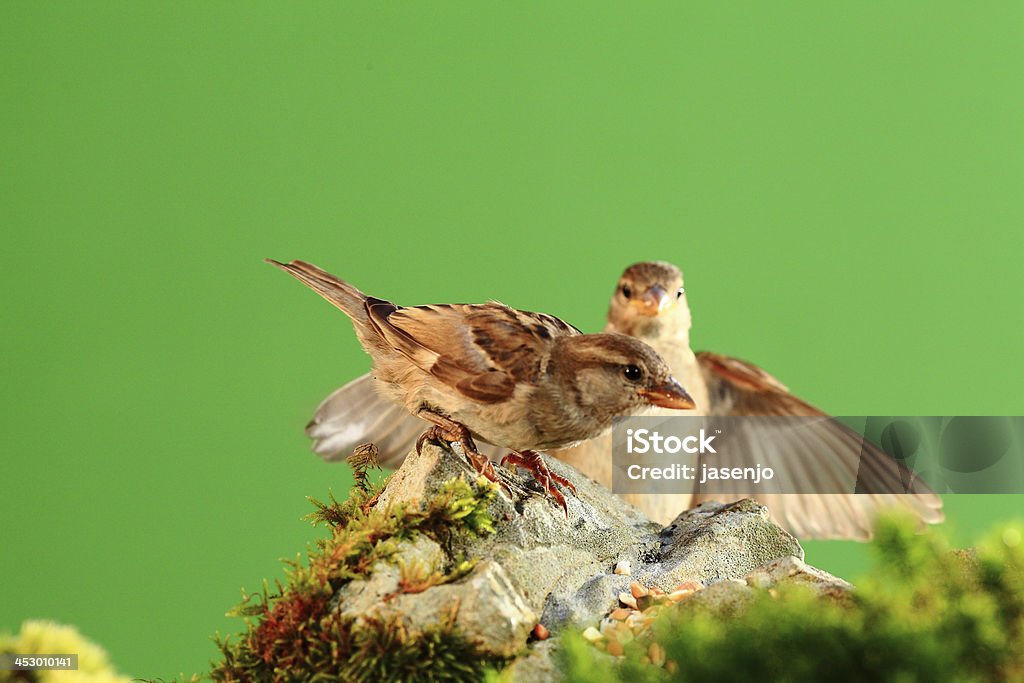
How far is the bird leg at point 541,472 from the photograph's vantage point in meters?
2.99

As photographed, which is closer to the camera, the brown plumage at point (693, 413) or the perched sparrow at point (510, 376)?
the perched sparrow at point (510, 376)

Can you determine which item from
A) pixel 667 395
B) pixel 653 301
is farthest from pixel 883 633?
pixel 653 301

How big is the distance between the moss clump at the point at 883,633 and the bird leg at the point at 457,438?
0.87 metres

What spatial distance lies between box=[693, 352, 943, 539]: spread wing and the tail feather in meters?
2.44

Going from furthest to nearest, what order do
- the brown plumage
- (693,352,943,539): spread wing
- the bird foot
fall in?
(693,352,943,539): spread wing < the brown plumage < the bird foot

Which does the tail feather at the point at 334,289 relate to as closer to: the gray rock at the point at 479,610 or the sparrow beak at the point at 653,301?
the gray rock at the point at 479,610

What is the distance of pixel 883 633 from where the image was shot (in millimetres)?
1689

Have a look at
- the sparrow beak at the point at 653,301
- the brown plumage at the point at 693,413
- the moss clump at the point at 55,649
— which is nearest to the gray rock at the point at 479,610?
the moss clump at the point at 55,649

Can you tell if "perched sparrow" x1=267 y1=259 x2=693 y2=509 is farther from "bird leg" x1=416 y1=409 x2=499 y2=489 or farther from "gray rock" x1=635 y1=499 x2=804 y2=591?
"gray rock" x1=635 y1=499 x2=804 y2=591

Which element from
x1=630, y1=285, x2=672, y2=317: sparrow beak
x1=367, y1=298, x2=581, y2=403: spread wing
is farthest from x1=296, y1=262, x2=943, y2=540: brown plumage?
x1=367, y1=298, x2=581, y2=403: spread wing

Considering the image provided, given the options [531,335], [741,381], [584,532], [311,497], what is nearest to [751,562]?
[584,532]

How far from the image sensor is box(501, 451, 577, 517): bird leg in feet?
9.82

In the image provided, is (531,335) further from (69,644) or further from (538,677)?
(69,644)

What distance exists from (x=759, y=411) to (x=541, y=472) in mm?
2572
